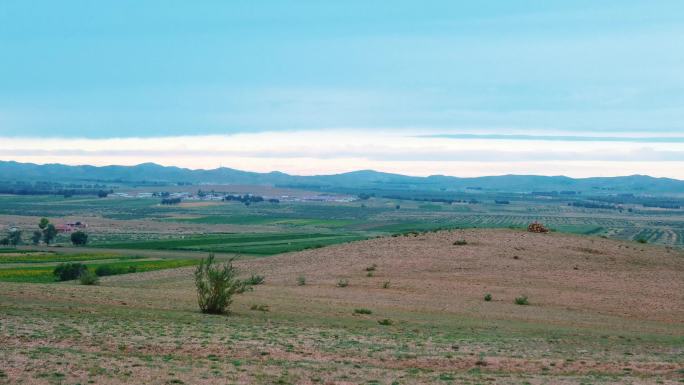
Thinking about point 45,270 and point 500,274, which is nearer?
point 500,274

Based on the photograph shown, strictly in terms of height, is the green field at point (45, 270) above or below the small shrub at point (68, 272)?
below

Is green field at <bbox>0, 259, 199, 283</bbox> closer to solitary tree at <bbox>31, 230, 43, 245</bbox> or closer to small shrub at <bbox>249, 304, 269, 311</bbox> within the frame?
small shrub at <bbox>249, 304, 269, 311</bbox>

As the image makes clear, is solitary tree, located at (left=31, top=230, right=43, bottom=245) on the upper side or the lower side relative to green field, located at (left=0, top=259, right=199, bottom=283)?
lower

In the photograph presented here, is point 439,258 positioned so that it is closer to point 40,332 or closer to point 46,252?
point 40,332

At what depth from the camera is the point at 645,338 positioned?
94.0 ft

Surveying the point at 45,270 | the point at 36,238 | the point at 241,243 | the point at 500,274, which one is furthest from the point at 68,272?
the point at 36,238

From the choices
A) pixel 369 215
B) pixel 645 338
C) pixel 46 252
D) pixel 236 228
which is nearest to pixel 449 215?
pixel 369 215

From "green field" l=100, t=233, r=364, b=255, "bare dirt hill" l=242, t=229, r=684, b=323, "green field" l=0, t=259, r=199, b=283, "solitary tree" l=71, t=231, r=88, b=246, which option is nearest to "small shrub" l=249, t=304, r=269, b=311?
"bare dirt hill" l=242, t=229, r=684, b=323

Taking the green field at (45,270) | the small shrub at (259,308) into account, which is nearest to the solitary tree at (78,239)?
the green field at (45,270)

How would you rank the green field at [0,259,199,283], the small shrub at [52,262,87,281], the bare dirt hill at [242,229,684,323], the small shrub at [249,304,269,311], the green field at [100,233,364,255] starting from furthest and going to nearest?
the green field at [100,233,364,255], the small shrub at [52,262,87,281], the green field at [0,259,199,283], the bare dirt hill at [242,229,684,323], the small shrub at [249,304,269,311]

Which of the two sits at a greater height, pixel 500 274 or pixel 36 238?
pixel 500 274

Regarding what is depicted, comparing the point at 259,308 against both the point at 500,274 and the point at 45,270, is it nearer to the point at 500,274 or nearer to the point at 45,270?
the point at 500,274

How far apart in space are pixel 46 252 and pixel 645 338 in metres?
69.5

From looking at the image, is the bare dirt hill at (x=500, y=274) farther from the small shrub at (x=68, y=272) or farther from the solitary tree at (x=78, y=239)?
the solitary tree at (x=78, y=239)
